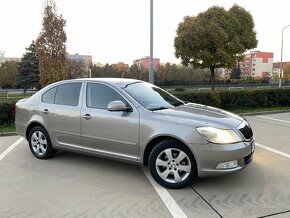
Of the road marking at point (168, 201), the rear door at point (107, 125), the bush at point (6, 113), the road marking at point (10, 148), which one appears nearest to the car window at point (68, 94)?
the rear door at point (107, 125)

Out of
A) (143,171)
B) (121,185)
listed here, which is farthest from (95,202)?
(143,171)

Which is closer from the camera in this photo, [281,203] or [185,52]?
Answer: [281,203]

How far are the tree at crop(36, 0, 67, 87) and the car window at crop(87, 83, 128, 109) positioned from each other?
19.8 m

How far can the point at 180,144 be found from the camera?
4.28 metres

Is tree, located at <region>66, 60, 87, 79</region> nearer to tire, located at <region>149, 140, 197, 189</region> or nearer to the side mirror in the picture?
the side mirror

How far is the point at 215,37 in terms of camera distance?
15.9 metres

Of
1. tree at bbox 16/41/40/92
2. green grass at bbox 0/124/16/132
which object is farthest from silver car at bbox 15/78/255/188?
tree at bbox 16/41/40/92

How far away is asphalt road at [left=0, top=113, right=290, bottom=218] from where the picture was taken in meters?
3.65

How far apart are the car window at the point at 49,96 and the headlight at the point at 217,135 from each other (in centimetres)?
298

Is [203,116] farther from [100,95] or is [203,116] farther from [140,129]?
[100,95]

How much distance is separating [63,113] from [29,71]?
38.5m

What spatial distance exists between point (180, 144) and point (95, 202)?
139 centimetres

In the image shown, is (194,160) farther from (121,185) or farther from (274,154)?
(274,154)

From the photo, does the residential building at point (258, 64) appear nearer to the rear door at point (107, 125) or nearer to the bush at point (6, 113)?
the bush at point (6, 113)
